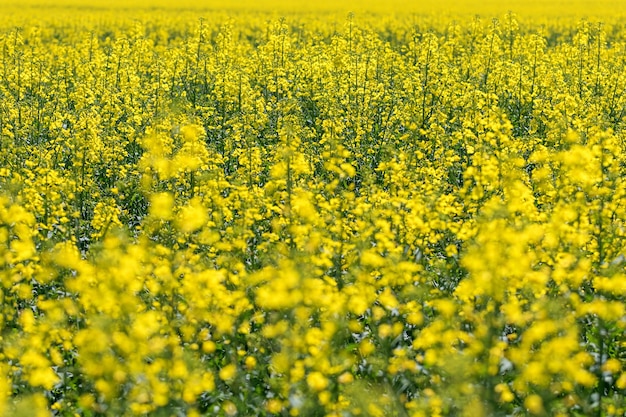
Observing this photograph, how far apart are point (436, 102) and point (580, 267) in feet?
28.7

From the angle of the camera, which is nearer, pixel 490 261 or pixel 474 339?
pixel 490 261

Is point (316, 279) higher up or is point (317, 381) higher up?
point (316, 279)

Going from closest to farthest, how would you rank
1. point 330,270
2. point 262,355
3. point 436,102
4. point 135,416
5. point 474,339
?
point 135,416 → point 474,339 → point 262,355 → point 330,270 → point 436,102

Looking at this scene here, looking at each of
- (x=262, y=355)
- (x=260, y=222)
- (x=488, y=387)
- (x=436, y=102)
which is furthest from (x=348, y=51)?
(x=488, y=387)

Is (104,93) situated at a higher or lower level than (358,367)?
higher

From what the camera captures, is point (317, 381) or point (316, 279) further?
point (316, 279)

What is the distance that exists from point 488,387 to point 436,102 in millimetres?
9520

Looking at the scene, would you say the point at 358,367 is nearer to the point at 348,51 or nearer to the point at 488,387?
the point at 488,387

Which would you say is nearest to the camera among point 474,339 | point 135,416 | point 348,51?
point 135,416

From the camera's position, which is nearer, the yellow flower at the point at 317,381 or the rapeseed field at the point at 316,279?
the yellow flower at the point at 317,381

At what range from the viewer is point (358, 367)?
7.77 meters

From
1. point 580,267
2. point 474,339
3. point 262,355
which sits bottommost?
point 262,355

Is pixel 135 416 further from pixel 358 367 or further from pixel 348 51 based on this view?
pixel 348 51

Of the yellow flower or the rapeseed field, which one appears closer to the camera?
the yellow flower
